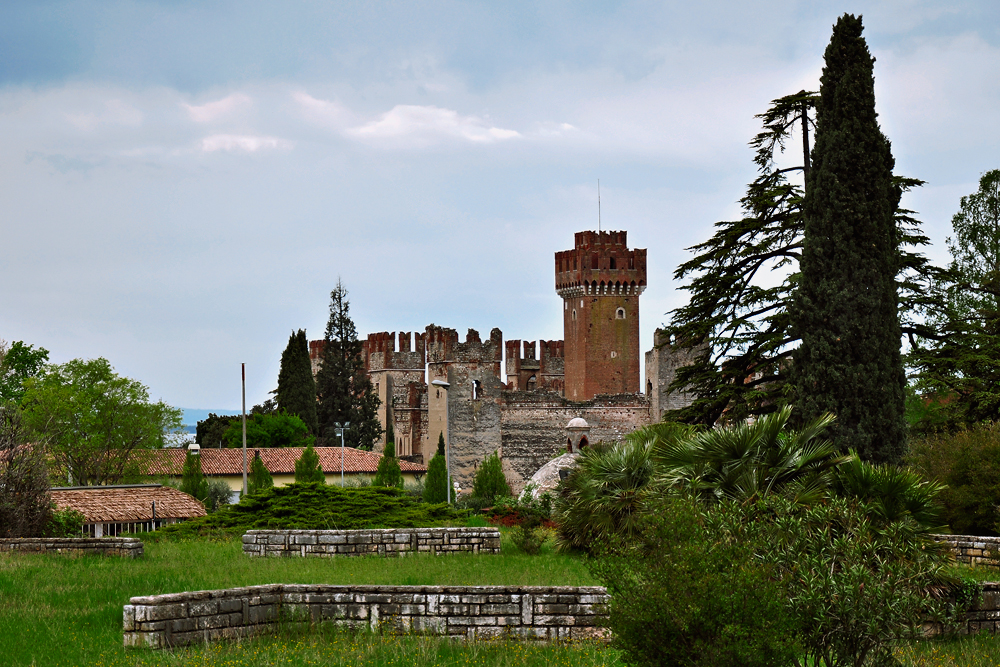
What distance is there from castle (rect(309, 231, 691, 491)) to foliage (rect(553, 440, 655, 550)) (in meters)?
28.2

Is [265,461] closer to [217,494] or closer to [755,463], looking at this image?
[217,494]

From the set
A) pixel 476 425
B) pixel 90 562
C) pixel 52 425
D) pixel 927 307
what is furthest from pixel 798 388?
pixel 476 425

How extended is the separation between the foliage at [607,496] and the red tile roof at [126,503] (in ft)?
41.7

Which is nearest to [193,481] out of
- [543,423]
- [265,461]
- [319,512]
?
[265,461]

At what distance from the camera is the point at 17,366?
191 feet

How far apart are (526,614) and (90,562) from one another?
7500mm

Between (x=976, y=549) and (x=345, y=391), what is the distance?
5944 centimetres

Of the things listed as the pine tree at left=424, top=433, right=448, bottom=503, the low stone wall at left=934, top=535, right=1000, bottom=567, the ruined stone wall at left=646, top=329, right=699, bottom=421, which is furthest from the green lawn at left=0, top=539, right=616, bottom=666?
the ruined stone wall at left=646, top=329, right=699, bottom=421

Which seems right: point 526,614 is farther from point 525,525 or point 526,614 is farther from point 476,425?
point 476,425

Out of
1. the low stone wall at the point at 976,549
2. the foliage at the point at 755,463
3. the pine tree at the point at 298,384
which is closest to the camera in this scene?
the foliage at the point at 755,463

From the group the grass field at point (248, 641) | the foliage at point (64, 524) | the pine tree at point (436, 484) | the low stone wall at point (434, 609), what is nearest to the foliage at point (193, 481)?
the pine tree at point (436, 484)

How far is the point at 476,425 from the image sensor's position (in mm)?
55156

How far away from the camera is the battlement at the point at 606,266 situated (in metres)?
63.3

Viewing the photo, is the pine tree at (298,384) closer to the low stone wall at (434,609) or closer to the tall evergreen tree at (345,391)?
the tall evergreen tree at (345,391)
